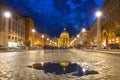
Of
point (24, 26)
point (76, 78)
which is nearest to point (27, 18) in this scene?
point (24, 26)

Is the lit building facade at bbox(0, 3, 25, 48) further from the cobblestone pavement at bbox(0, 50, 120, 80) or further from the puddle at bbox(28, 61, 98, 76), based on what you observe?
the puddle at bbox(28, 61, 98, 76)

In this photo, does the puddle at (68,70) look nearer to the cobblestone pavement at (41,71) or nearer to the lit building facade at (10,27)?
the cobblestone pavement at (41,71)

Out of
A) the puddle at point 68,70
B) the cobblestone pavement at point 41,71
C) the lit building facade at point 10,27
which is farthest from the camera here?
the lit building facade at point 10,27

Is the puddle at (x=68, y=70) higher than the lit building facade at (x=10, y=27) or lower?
lower

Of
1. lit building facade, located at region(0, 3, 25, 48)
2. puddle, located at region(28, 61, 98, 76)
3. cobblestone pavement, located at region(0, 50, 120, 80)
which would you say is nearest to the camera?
cobblestone pavement, located at region(0, 50, 120, 80)

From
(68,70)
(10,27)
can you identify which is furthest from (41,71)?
(10,27)

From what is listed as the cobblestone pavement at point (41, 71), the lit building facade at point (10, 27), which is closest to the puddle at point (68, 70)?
the cobblestone pavement at point (41, 71)

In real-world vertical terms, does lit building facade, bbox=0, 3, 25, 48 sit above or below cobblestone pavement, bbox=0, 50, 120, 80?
above

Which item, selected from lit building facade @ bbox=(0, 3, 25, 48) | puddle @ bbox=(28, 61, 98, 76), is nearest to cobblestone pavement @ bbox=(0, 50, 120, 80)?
puddle @ bbox=(28, 61, 98, 76)

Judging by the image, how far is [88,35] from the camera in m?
189

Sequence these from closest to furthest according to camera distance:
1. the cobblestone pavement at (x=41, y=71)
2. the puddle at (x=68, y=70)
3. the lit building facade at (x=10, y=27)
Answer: the cobblestone pavement at (x=41, y=71) < the puddle at (x=68, y=70) < the lit building facade at (x=10, y=27)

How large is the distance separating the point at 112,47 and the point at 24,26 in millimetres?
Result: 77242

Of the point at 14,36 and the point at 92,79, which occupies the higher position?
the point at 14,36

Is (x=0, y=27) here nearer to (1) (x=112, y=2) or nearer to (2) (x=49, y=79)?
(1) (x=112, y=2)
